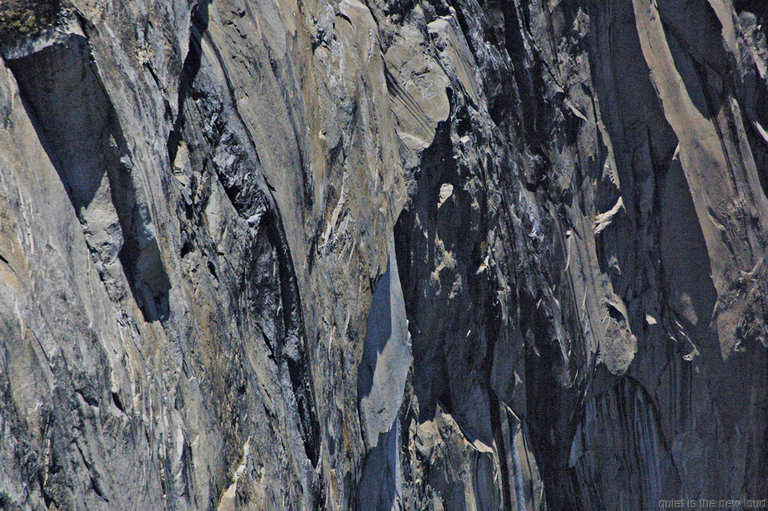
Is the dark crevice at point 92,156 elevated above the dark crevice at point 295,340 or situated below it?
above

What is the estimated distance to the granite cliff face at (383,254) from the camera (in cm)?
301

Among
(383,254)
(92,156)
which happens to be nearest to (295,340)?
(383,254)

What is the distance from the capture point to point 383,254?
6402 millimetres

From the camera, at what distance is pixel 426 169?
24.6 feet

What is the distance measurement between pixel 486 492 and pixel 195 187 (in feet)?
19.3

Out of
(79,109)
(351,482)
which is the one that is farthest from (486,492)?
(79,109)

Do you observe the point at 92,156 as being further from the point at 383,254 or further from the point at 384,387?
the point at 384,387

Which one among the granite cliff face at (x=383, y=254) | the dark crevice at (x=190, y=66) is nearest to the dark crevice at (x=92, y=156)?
the granite cliff face at (x=383, y=254)

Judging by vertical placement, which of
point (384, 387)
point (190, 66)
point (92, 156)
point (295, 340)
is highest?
point (190, 66)

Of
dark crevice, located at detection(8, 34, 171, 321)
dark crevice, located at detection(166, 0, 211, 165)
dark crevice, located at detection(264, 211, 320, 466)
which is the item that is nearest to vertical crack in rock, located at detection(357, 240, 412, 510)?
dark crevice, located at detection(264, 211, 320, 466)

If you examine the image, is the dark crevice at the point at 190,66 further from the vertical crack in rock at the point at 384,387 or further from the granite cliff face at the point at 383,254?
the vertical crack in rock at the point at 384,387

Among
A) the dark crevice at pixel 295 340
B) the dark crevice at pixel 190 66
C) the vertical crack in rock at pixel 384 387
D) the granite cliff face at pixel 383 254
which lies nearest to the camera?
the granite cliff face at pixel 383 254

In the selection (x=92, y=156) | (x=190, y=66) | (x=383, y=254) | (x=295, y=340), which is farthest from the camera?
(x=383, y=254)

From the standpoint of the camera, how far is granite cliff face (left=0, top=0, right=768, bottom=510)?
301cm
